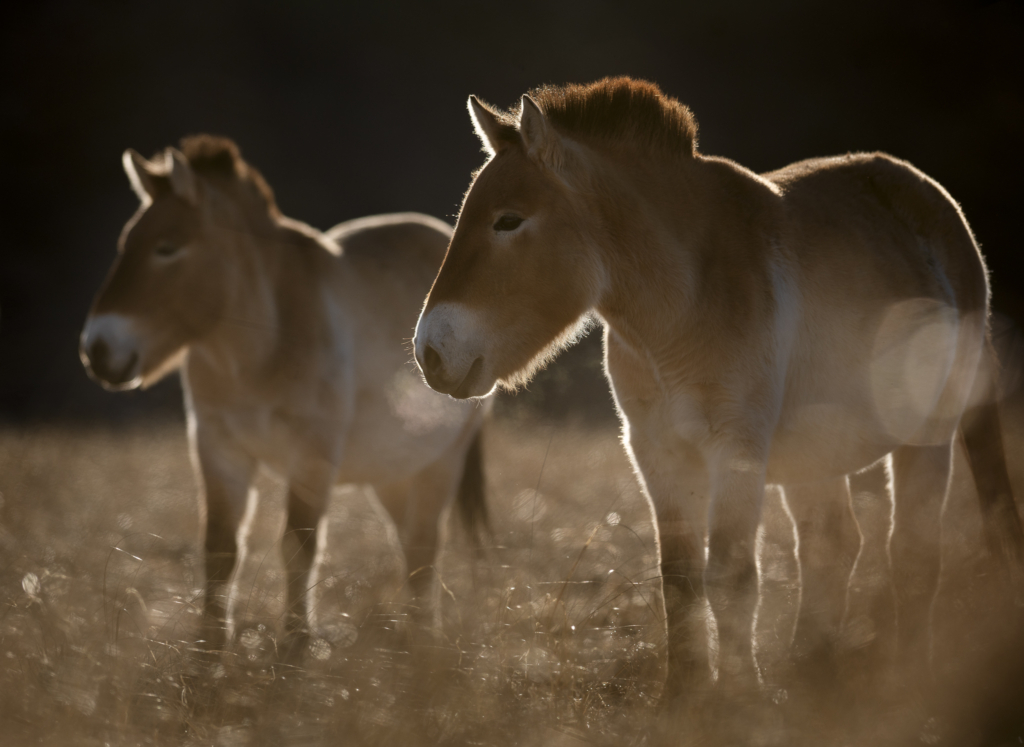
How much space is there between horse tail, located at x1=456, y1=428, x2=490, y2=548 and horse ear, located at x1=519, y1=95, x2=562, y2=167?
125 inches

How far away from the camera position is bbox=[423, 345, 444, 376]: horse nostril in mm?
2316

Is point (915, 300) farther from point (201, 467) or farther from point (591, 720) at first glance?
point (201, 467)

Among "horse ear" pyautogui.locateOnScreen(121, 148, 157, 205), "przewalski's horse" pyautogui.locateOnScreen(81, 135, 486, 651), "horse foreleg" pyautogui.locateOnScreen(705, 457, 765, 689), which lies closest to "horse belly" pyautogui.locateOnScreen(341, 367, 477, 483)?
"przewalski's horse" pyautogui.locateOnScreen(81, 135, 486, 651)

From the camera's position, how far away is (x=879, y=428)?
2.82 metres

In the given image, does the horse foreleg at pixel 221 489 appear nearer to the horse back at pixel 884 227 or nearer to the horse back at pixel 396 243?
the horse back at pixel 396 243

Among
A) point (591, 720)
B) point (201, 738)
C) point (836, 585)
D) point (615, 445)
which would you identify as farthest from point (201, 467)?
point (615, 445)

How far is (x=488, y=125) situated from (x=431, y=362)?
2.82ft

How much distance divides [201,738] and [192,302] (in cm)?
258

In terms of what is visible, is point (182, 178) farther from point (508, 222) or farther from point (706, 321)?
point (706, 321)

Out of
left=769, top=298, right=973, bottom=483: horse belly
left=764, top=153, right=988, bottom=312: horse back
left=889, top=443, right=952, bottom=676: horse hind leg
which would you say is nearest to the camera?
left=769, top=298, right=973, bottom=483: horse belly

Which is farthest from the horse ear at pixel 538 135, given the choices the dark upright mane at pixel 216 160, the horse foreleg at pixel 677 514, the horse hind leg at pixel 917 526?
the dark upright mane at pixel 216 160

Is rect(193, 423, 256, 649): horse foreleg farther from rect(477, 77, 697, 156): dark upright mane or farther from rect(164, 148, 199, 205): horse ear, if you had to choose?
rect(477, 77, 697, 156): dark upright mane

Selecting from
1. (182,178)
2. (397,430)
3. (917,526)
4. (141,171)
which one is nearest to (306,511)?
(397,430)

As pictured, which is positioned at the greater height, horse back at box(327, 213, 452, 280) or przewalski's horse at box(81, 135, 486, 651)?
horse back at box(327, 213, 452, 280)
